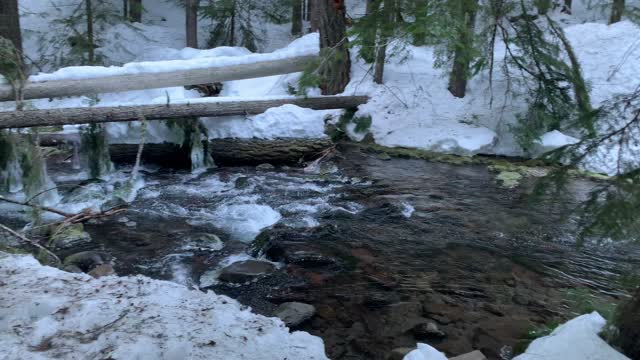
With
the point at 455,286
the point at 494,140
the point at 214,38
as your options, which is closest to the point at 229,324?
the point at 455,286

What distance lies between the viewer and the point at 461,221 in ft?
26.2

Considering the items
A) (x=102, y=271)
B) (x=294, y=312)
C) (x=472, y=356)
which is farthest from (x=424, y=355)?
(x=102, y=271)

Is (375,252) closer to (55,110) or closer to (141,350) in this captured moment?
(141,350)

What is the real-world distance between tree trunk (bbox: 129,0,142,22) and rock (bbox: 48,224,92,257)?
12.9 metres

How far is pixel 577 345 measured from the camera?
131 inches

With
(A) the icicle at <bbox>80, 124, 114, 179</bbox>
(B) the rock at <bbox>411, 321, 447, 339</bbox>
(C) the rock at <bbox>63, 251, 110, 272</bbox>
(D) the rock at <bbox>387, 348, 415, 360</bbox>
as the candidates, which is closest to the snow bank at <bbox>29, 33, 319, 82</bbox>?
(A) the icicle at <bbox>80, 124, 114, 179</bbox>

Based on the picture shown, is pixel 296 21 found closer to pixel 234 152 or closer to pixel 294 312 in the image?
pixel 234 152

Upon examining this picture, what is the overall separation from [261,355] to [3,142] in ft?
19.8

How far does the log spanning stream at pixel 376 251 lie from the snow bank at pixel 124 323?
96 centimetres

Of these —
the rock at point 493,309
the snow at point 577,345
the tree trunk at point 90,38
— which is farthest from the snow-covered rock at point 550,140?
the tree trunk at point 90,38

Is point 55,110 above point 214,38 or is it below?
below

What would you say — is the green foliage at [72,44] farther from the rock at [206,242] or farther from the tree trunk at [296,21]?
the rock at [206,242]

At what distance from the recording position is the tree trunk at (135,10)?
60.3 ft

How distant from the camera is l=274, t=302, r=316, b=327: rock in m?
4.91
